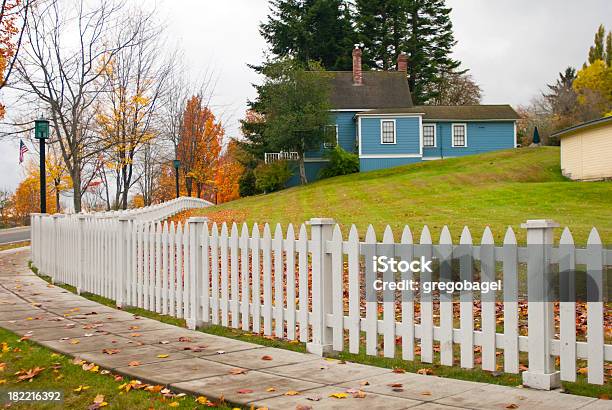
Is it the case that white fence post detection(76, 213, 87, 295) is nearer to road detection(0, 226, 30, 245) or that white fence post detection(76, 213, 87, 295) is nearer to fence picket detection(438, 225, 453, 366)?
fence picket detection(438, 225, 453, 366)

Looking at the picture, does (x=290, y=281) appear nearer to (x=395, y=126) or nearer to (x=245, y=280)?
(x=245, y=280)

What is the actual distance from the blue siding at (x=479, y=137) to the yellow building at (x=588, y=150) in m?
12.9

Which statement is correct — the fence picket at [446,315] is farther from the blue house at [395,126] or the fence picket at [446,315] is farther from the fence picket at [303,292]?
the blue house at [395,126]

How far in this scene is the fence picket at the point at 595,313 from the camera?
15.6ft

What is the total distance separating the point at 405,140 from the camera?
147 ft

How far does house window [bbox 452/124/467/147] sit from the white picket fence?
130ft

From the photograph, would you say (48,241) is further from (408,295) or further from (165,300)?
(408,295)

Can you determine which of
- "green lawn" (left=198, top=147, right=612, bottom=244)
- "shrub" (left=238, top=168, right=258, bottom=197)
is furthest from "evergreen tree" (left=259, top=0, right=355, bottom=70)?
"green lawn" (left=198, top=147, right=612, bottom=244)

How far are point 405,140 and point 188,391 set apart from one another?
40969 mm

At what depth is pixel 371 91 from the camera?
48.2 meters

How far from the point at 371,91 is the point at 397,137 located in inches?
217

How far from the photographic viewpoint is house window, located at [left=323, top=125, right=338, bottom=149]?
43544 mm

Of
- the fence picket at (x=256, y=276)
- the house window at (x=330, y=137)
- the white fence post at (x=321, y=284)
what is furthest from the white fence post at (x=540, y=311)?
the house window at (x=330, y=137)

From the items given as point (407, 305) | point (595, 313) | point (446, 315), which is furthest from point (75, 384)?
point (595, 313)
